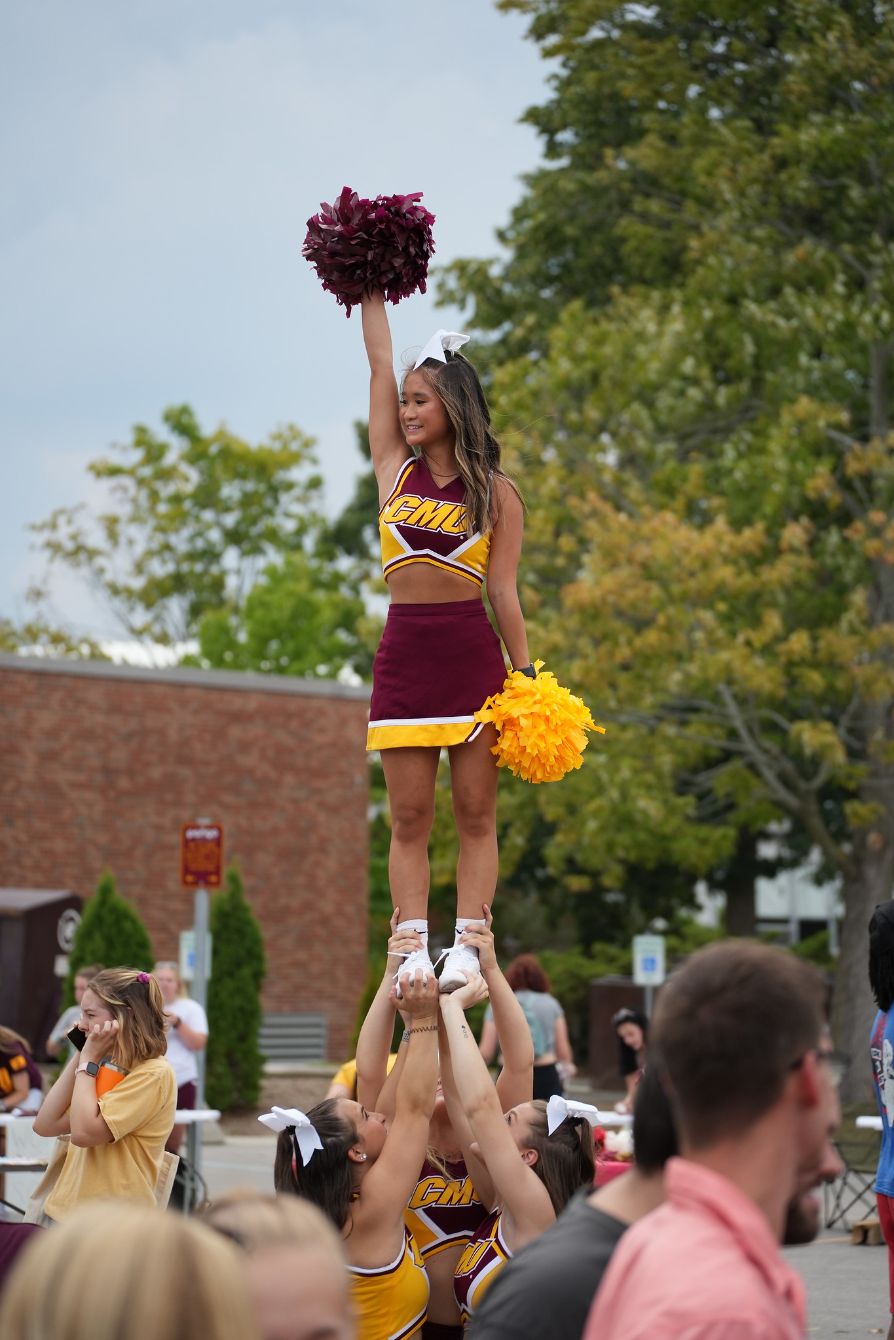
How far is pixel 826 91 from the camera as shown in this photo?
62.1 feet

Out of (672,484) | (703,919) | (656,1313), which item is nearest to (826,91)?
(672,484)

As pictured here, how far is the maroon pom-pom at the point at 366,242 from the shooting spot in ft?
16.8

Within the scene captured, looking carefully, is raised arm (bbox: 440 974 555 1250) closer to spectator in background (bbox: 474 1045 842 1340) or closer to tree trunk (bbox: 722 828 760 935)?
spectator in background (bbox: 474 1045 842 1340)

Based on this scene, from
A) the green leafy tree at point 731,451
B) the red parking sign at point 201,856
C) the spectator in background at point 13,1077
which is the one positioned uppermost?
the green leafy tree at point 731,451

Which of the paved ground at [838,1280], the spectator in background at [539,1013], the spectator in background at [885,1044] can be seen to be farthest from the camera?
the spectator in background at [539,1013]

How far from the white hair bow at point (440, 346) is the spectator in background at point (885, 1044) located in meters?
2.47

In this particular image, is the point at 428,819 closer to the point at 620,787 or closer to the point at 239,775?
the point at 620,787

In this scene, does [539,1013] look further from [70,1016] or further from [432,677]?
[432,677]

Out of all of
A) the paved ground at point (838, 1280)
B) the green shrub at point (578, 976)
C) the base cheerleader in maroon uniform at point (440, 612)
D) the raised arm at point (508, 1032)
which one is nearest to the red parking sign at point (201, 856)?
the paved ground at point (838, 1280)

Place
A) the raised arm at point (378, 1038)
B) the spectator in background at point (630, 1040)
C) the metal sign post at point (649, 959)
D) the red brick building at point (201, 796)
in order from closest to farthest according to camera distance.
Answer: the raised arm at point (378, 1038) → the spectator in background at point (630, 1040) → the metal sign post at point (649, 959) → the red brick building at point (201, 796)

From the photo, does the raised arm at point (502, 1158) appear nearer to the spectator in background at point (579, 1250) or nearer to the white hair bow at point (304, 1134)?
the white hair bow at point (304, 1134)

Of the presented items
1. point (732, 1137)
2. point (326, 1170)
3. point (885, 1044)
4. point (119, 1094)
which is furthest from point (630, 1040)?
point (732, 1137)

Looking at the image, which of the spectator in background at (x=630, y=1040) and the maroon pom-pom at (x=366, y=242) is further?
the spectator in background at (x=630, y=1040)

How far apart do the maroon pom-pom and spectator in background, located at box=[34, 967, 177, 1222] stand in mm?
2392
